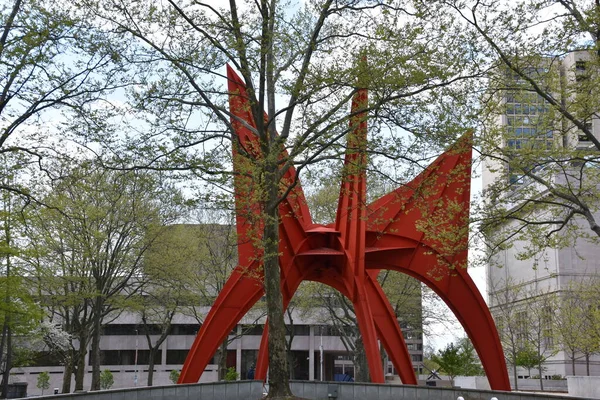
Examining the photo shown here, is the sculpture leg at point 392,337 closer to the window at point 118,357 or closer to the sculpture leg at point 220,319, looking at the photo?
the sculpture leg at point 220,319

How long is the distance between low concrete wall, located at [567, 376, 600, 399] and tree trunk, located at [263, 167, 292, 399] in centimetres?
2068

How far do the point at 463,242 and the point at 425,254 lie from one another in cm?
419

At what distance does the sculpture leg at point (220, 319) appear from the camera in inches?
835

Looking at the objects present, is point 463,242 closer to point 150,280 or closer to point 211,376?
point 150,280

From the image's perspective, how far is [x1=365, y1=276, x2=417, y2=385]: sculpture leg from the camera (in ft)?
72.1

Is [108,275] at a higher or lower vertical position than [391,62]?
lower

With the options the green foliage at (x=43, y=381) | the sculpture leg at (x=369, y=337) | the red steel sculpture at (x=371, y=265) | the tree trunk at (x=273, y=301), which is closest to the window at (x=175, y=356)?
the green foliage at (x=43, y=381)

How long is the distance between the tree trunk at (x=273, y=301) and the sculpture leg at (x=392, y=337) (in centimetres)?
731

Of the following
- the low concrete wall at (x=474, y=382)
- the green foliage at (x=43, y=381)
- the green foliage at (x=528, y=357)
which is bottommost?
the green foliage at (x=43, y=381)

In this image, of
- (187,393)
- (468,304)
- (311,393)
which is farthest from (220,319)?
(468,304)

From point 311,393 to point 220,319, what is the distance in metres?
3.97

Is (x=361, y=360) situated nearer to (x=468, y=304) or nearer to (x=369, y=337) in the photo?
(x=468, y=304)

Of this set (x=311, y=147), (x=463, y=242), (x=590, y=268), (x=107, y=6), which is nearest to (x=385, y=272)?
(x=463, y=242)

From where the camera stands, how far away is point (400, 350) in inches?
877
